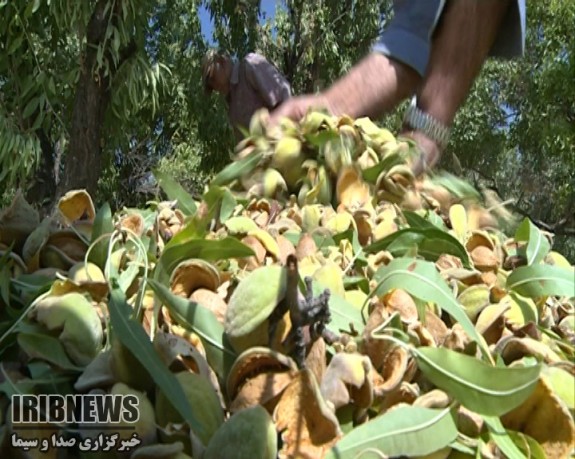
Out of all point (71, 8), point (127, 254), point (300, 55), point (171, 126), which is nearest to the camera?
point (127, 254)

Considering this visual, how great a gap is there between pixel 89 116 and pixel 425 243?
3.26 m

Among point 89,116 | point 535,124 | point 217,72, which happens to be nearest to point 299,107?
point 217,72

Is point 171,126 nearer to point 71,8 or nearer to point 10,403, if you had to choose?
point 71,8

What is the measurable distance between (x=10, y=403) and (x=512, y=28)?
66cm

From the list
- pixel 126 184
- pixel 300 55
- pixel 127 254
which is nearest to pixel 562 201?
pixel 300 55

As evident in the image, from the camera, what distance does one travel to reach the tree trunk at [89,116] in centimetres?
338

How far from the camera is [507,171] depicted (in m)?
10.3

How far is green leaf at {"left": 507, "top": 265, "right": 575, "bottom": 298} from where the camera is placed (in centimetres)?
43

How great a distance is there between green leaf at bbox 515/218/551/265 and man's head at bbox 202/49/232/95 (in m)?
2.12

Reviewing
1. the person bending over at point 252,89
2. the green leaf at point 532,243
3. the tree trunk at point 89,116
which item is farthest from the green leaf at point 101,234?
the tree trunk at point 89,116

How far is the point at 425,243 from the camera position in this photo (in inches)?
20.3

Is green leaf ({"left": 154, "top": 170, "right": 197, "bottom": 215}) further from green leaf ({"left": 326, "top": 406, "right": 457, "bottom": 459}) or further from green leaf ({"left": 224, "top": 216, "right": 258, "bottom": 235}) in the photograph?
green leaf ({"left": 326, "top": 406, "right": 457, "bottom": 459})

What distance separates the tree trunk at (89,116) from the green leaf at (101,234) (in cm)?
293

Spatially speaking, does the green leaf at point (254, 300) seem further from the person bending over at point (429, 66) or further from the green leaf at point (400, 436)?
the person bending over at point (429, 66)
